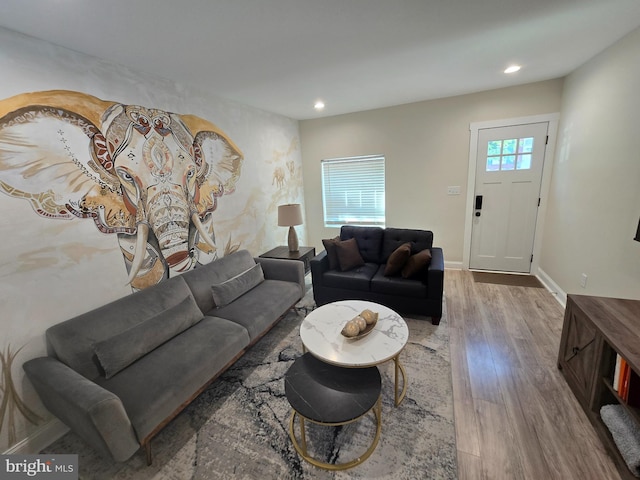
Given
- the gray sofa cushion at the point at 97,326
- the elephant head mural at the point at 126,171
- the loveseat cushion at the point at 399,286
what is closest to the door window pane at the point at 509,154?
the loveseat cushion at the point at 399,286

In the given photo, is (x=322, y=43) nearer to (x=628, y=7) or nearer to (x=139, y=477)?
Answer: (x=628, y=7)

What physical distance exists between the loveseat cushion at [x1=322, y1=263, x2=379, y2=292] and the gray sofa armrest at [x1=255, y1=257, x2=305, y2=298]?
0.91 ft

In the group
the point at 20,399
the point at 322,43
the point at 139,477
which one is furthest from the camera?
the point at 322,43

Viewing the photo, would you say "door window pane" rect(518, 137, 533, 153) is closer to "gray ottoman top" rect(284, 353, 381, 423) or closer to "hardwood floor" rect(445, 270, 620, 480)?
"hardwood floor" rect(445, 270, 620, 480)

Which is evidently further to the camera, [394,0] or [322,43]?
[322,43]

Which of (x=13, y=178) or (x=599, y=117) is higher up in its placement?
(x=599, y=117)

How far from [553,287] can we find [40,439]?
4.81m

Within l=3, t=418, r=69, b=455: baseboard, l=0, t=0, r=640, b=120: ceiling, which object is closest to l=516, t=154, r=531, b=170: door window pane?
l=0, t=0, r=640, b=120: ceiling

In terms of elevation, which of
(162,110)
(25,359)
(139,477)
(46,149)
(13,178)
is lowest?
(139,477)

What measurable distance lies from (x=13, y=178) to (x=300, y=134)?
3.63m

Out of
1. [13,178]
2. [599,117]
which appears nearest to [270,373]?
[13,178]

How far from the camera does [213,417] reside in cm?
178

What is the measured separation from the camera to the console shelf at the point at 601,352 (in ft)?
4.42

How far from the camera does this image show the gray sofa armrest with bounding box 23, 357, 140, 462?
4.17 feet
